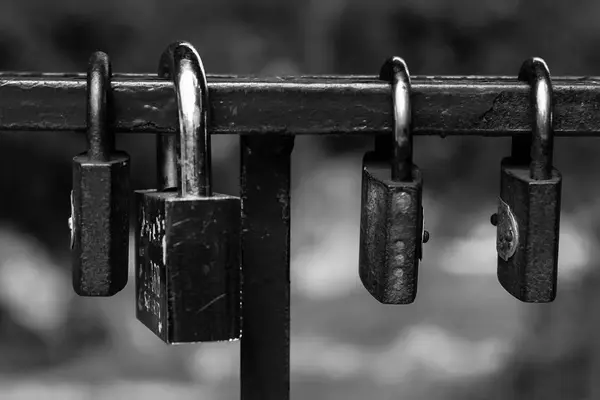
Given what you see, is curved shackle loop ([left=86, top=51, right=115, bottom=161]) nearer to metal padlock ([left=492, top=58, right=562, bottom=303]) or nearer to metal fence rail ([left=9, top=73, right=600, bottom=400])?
metal fence rail ([left=9, top=73, right=600, bottom=400])

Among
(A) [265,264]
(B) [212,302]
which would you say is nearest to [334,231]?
(A) [265,264]

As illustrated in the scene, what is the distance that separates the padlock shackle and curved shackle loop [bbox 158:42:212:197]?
18 cm

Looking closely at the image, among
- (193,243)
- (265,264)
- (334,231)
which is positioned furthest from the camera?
(334,231)

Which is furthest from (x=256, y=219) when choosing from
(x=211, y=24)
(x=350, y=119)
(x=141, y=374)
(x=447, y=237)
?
(x=141, y=374)

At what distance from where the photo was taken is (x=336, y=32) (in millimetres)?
2107

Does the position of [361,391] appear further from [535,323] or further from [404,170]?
[404,170]

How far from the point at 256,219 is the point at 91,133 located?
0.13 meters

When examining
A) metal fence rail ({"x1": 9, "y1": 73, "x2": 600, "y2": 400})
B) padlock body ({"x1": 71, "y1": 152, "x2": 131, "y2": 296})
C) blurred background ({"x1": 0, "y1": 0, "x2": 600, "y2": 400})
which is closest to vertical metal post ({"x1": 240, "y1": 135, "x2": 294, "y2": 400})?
metal fence rail ({"x1": 9, "y1": 73, "x2": 600, "y2": 400})

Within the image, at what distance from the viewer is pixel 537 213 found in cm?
49

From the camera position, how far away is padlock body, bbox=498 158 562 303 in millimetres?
492

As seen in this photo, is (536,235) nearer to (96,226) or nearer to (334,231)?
(96,226)

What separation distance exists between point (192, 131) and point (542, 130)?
0.20 metres

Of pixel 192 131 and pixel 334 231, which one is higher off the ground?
pixel 192 131

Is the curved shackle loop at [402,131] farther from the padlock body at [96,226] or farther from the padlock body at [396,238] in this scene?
the padlock body at [96,226]
